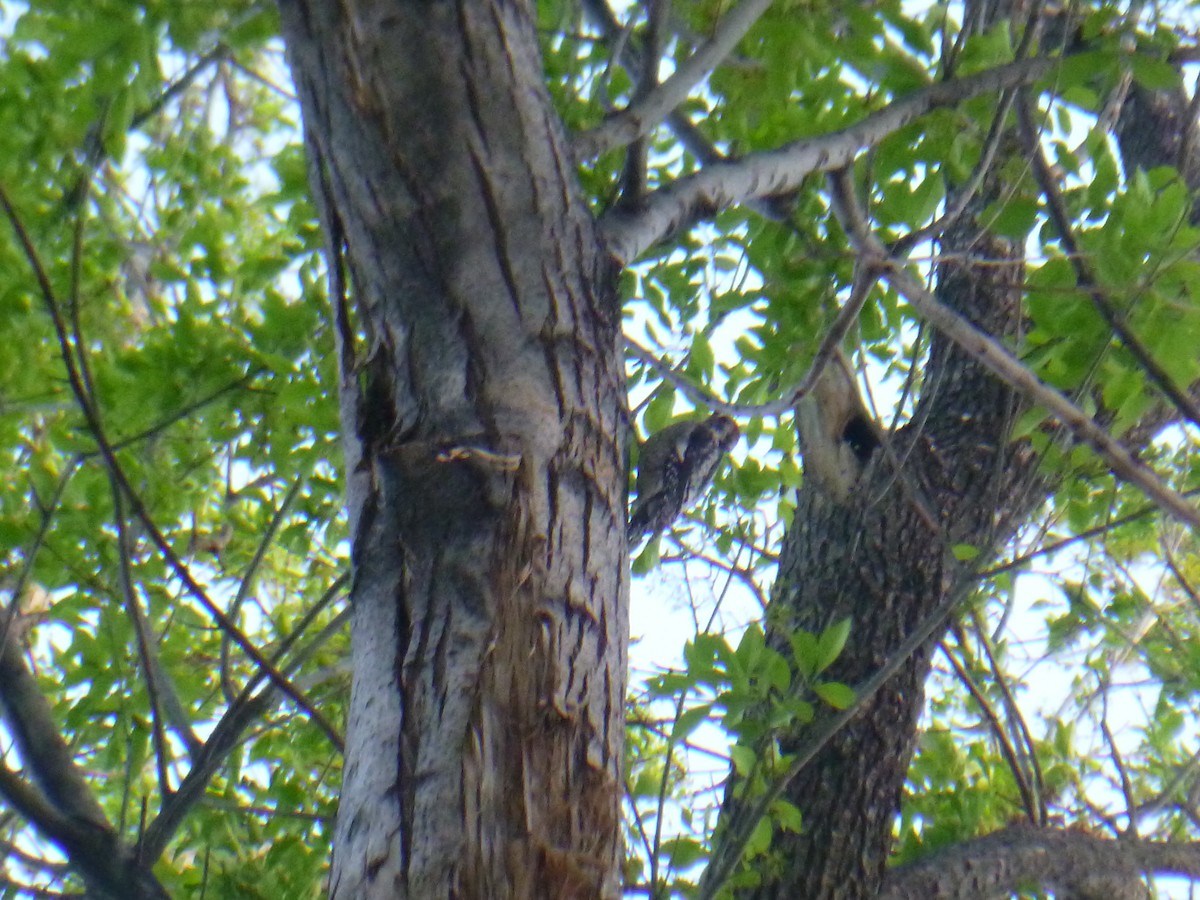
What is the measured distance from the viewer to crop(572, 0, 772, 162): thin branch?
5.35 feet

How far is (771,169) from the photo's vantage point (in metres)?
1.79

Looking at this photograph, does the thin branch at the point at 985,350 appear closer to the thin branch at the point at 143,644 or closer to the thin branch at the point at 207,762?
the thin branch at the point at 207,762

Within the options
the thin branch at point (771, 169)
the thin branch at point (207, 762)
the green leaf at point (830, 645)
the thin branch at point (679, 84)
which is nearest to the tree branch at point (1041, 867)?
the green leaf at point (830, 645)

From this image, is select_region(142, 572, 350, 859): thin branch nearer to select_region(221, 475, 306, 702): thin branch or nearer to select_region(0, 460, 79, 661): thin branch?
select_region(221, 475, 306, 702): thin branch

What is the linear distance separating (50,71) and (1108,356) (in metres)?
1.87

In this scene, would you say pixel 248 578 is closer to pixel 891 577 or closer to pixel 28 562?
pixel 28 562

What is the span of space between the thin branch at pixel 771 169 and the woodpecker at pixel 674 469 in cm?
109

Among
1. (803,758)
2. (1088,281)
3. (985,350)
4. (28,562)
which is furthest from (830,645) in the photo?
(28,562)

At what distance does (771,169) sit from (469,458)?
831 millimetres

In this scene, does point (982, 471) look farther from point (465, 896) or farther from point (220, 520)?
point (465, 896)

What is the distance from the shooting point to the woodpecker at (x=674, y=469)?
9.71 ft

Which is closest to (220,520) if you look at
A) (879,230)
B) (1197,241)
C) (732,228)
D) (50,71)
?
(50,71)

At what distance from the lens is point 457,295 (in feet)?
4.33

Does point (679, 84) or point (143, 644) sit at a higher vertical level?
point (679, 84)
